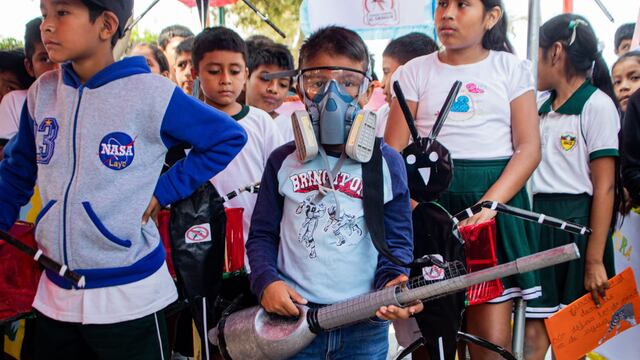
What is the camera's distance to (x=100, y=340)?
219cm

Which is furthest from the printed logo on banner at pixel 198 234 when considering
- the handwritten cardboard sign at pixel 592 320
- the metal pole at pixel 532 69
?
the handwritten cardboard sign at pixel 592 320

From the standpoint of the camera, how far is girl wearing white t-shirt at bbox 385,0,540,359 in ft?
8.95

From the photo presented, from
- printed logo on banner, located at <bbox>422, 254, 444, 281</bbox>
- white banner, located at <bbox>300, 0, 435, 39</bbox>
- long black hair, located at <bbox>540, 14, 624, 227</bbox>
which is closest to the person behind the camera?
printed logo on banner, located at <bbox>422, 254, 444, 281</bbox>

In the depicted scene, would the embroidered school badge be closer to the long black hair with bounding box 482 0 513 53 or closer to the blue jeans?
the long black hair with bounding box 482 0 513 53

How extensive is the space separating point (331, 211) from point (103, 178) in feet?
2.49

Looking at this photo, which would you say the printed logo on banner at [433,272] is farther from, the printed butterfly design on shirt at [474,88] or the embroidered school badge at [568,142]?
the embroidered school badge at [568,142]

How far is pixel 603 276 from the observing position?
10.1 ft

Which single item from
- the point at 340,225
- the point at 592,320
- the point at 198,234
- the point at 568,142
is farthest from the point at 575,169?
the point at 198,234

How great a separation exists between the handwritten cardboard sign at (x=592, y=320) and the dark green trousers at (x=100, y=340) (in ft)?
A: 5.23

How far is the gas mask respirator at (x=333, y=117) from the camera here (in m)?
2.10

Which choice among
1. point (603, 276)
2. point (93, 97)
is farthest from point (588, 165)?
point (93, 97)

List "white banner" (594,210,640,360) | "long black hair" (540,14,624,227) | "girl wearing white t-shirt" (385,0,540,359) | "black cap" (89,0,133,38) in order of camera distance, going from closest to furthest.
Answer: "black cap" (89,0,133,38)
"girl wearing white t-shirt" (385,0,540,359)
"long black hair" (540,14,624,227)
"white banner" (594,210,640,360)

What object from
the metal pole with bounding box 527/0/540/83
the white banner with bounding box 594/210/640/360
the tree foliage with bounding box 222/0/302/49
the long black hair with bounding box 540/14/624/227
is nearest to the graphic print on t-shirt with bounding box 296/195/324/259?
the metal pole with bounding box 527/0/540/83

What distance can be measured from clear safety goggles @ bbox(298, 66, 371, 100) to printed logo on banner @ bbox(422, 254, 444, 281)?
0.61 m
